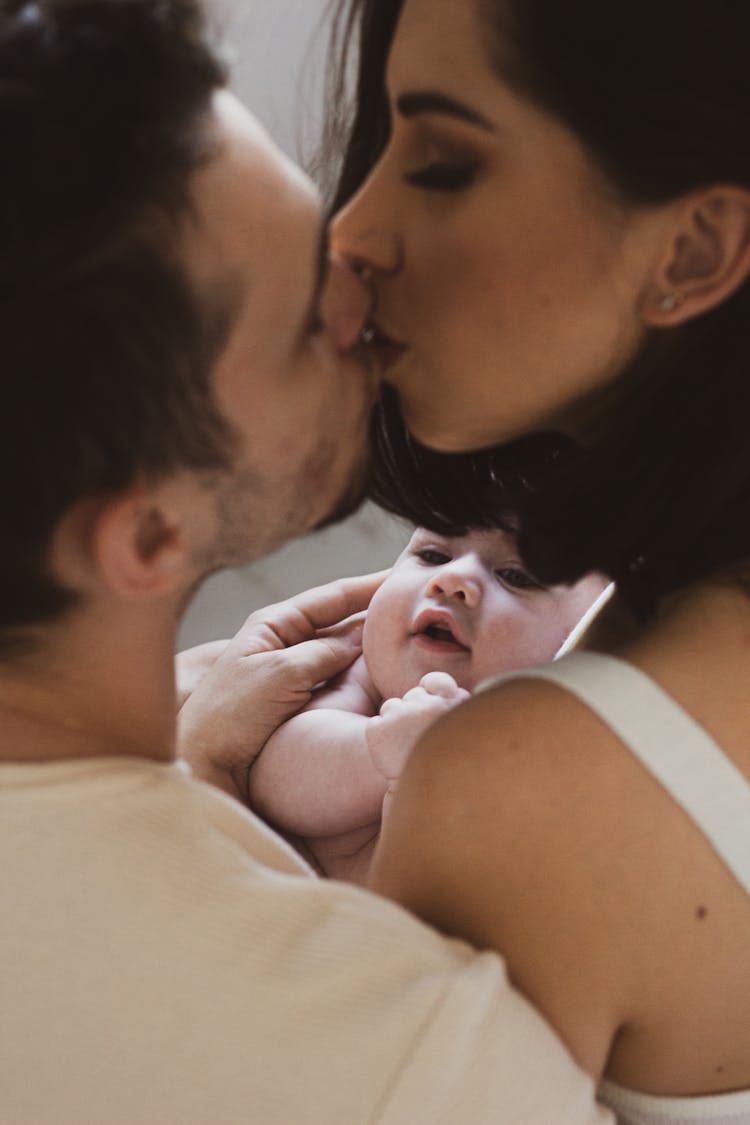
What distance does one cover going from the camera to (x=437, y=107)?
838mm

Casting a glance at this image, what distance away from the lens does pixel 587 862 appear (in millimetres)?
791

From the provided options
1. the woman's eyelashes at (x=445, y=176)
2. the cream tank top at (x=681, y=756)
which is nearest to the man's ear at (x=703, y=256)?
the woman's eyelashes at (x=445, y=176)

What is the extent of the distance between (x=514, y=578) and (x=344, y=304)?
2.29 feet

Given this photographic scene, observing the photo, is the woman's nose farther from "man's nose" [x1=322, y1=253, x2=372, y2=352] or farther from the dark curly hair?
the dark curly hair

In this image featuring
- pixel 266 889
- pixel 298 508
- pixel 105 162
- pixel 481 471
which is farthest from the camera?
pixel 481 471

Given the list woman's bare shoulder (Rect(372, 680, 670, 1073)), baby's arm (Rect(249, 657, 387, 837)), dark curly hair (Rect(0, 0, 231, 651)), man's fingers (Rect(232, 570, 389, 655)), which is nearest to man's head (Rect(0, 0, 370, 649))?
dark curly hair (Rect(0, 0, 231, 651))

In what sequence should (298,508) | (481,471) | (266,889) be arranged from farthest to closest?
(481,471)
(298,508)
(266,889)

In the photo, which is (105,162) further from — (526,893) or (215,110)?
(526,893)

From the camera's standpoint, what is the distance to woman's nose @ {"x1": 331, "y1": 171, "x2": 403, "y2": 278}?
0.90 meters

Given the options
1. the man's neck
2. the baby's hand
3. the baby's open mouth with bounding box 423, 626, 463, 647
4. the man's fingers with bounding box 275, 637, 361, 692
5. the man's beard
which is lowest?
the man's fingers with bounding box 275, 637, 361, 692

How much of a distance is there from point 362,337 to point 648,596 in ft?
0.90

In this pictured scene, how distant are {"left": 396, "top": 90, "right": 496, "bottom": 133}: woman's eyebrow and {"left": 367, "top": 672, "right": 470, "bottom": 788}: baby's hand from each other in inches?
24.6

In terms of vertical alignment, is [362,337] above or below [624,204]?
below

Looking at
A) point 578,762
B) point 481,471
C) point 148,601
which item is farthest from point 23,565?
point 481,471
